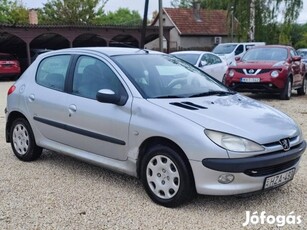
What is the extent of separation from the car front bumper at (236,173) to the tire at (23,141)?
2.69m

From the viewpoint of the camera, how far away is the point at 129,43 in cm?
3303

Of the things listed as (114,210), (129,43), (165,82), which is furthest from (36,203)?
(129,43)

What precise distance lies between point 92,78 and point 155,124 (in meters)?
1.19

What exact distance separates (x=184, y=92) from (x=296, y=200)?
62.8 inches

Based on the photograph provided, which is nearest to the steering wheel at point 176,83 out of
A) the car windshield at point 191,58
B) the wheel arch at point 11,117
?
the wheel arch at point 11,117

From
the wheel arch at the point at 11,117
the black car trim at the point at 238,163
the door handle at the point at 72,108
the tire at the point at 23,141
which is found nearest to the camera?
the black car trim at the point at 238,163

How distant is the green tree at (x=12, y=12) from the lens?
1753 inches

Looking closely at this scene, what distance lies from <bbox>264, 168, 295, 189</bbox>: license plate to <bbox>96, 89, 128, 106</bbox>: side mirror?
161 cm

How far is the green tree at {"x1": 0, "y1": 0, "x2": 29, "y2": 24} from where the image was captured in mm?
44531

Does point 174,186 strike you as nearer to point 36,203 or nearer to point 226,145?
point 226,145

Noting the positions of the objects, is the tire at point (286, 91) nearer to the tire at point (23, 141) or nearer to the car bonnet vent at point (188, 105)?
the tire at point (23, 141)

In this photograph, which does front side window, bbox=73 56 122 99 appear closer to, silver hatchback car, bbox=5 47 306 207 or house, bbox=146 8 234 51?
silver hatchback car, bbox=5 47 306 207

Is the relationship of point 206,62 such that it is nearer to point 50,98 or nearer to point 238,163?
point 50,98

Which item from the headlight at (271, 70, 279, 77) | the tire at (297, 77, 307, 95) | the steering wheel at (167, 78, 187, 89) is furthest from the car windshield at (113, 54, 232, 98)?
the tire at (297, 77, 307, 95)
